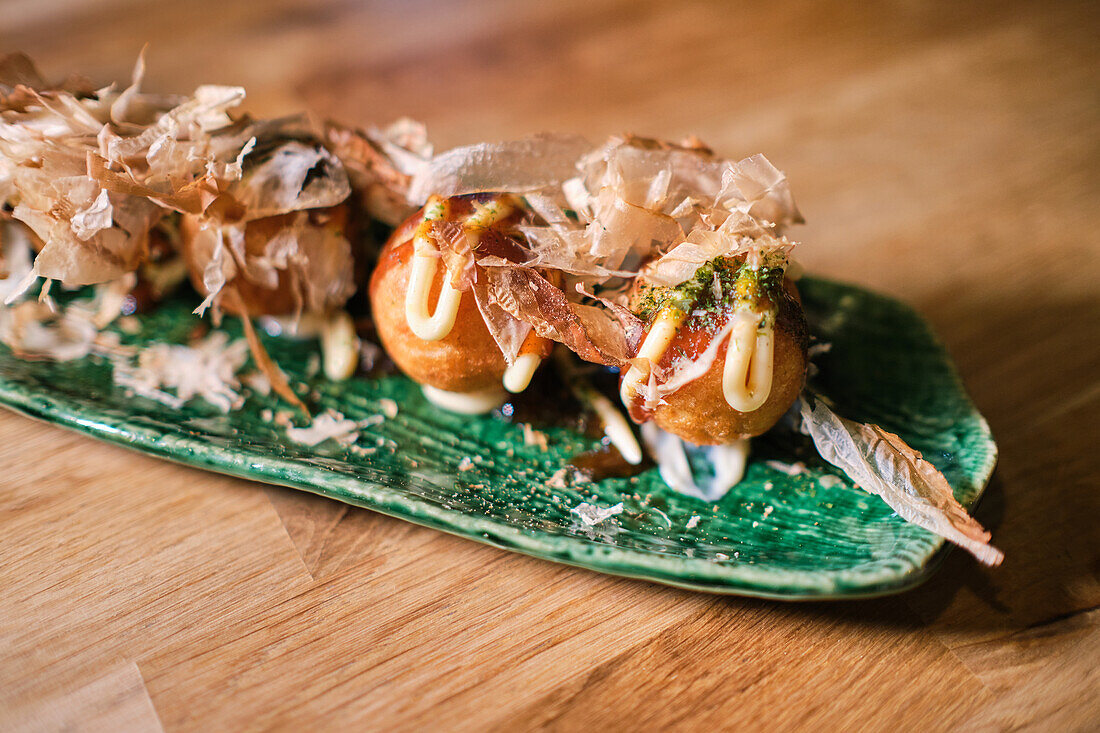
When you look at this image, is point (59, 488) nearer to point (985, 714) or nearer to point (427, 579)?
Result: point (427, 579)

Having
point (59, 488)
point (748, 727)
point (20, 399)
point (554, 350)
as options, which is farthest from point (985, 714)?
point (20, 399)

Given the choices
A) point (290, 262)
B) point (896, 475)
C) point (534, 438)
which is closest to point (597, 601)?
point (534, 438)

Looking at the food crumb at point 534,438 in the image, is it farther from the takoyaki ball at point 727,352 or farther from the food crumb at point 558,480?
the takoyaki ball at point 727,352

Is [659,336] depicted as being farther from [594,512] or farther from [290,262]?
[290,262]

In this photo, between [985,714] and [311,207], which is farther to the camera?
[311,207]

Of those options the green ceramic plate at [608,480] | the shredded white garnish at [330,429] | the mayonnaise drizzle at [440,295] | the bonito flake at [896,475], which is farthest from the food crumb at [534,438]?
the bonito flake at [896,475]

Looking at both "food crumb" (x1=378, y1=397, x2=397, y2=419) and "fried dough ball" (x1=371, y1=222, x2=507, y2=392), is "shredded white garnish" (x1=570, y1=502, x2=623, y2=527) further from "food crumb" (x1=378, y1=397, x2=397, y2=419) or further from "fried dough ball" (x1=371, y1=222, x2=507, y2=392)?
"food crumb" (x1=378, y1=397, x2=397, y2=419)
